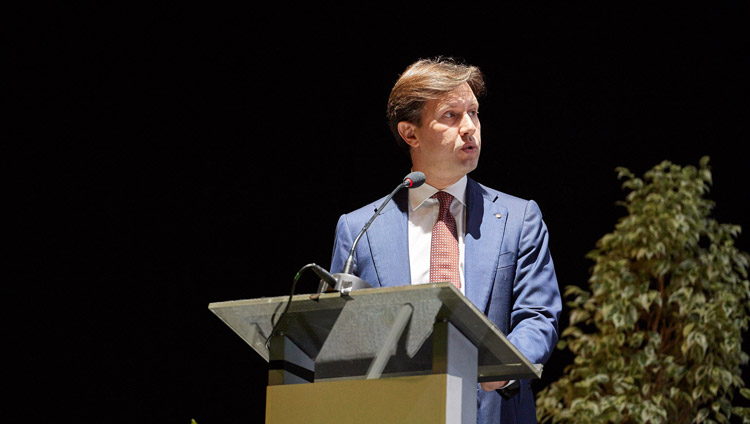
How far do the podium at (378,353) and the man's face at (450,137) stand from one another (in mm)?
750

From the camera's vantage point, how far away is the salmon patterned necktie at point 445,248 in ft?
6.70

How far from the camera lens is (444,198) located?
7.19 feet

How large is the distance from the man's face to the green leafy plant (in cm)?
155

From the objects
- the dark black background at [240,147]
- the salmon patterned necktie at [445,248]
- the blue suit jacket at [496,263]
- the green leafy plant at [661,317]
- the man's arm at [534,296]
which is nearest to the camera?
the man's arm at [534,296]

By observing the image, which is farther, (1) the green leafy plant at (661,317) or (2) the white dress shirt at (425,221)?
(1) the green leafy plant at (661,317)

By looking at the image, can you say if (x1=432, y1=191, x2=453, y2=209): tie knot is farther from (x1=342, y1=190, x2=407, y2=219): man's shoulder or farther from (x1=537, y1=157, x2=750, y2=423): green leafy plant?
(x1=537, y1=157, x2=750, y2=423): green leafy plant

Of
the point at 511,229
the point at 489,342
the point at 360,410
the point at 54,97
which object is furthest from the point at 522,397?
the point at 54,97

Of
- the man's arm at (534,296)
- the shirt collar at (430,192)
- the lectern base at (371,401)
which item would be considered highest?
the shirt collar at (430,192)

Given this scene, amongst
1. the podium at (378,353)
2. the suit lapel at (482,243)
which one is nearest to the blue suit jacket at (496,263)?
the suit lapel at (482,243)

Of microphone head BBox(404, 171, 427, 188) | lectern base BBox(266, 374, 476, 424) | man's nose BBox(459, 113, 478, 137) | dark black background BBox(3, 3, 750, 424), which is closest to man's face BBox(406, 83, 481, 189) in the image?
man's nose BBox(459, 113, 478, 137)

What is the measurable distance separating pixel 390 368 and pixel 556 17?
2791mm

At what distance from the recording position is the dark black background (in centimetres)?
352

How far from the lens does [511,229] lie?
6.80 feet

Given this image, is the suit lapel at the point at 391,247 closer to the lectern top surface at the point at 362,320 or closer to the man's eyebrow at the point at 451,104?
the man's eyebrow at the point at 451,104
